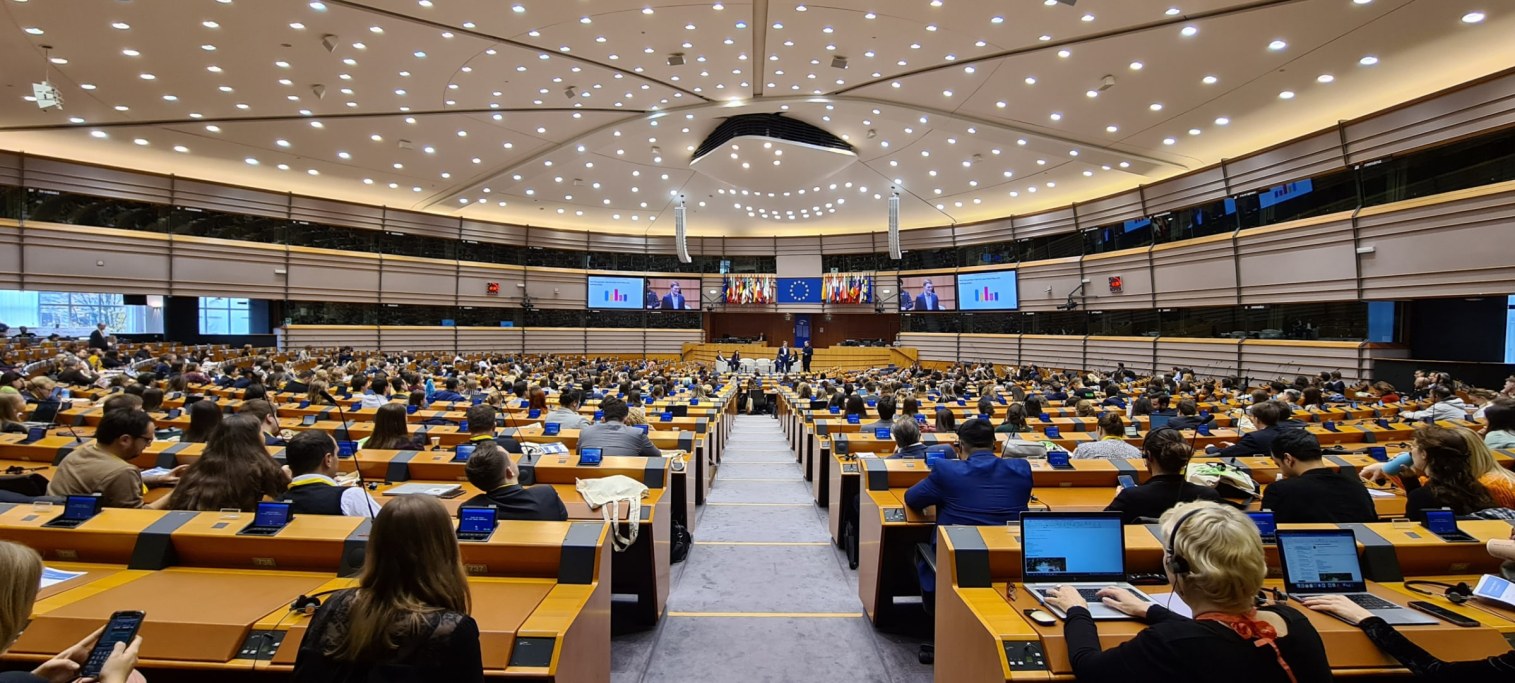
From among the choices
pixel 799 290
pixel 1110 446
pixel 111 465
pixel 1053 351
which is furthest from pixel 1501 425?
pixel 799 290

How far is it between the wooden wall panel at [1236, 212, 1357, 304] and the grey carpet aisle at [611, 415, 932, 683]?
16319mm

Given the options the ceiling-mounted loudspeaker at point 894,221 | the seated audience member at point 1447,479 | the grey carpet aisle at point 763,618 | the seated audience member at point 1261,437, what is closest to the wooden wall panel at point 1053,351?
the ceiling-mounted loudspeaker at point 894,221

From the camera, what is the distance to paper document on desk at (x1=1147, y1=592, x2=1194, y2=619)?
2.16 m

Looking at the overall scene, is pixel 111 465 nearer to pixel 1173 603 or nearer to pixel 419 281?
pixel 1173 603

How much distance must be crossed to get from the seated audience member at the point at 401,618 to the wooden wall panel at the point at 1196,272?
73.1ft

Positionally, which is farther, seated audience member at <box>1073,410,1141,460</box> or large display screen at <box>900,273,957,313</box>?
large display screen at <box>900,273,957,313</box>

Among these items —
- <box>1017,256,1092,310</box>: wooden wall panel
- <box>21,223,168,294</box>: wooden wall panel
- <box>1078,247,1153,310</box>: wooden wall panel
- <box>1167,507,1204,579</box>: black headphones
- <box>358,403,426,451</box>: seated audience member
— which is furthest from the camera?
<box>1017,256,1092,310</box>: wooden wall panel

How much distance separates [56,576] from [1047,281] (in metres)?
27.5

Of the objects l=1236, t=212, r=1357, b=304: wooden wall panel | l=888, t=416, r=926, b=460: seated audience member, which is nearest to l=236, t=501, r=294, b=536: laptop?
l=888, t=416, r=926, b=460: seated audience member

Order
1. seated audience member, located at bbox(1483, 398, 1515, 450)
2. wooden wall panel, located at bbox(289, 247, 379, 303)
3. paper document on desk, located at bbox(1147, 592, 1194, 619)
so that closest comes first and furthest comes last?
paper document on desk, located at bbox(1147, 592, 1194, 619), seated audience member, located at bbox(1483, 398, 1515, 450), wooden wall panel, located at bbox(289, 247, 379, 303)

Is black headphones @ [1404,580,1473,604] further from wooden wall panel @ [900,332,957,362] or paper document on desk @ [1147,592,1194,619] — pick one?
wooden wall panel @ [900,332,957,362]

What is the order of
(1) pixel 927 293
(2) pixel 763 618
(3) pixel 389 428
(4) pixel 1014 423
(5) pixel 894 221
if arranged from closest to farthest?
1. (2) pixel 763 618
2. (3) pixel 389 428
3. (4) pixel 1014 423
4. (5) pixel 894 221
5. (1) pixel 927 293

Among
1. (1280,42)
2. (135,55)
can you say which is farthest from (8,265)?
(1280,42)

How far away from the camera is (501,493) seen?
3.25m
